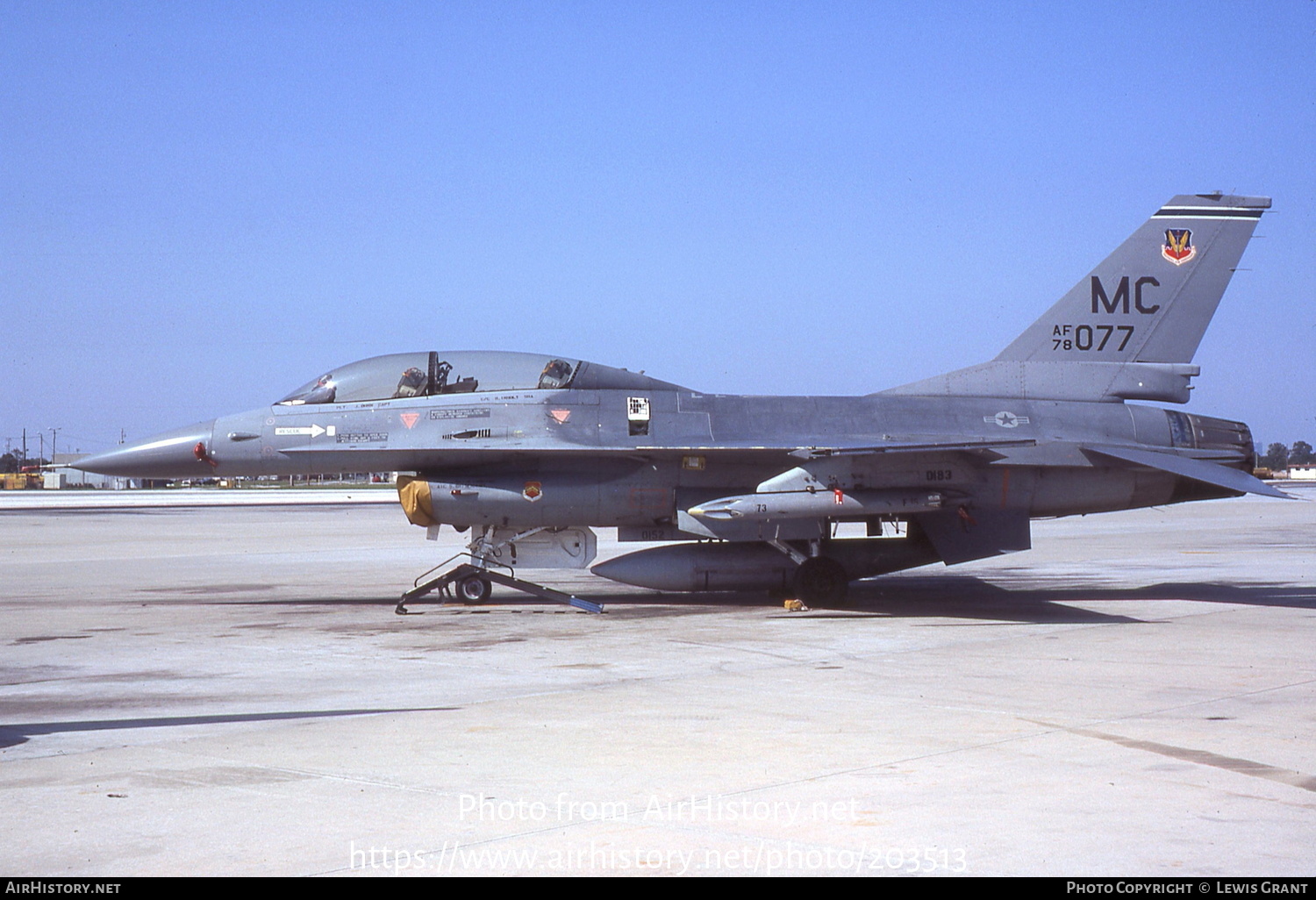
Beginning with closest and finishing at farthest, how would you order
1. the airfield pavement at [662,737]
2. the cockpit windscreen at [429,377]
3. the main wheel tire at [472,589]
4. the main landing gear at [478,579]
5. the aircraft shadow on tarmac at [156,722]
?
the airfield pavement at [662,737] → the aircraft shadow on tarmac at [156,722] → the cockpit windscreen at [429,377] → the main landing gear at [478,579] → the main wheel tire at [472,589]

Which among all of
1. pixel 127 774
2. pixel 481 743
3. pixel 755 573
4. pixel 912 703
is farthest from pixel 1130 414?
pixel 127 774

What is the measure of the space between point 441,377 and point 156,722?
25.6ft

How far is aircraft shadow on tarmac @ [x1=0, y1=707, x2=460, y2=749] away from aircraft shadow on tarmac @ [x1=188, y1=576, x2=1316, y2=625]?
6593 mm

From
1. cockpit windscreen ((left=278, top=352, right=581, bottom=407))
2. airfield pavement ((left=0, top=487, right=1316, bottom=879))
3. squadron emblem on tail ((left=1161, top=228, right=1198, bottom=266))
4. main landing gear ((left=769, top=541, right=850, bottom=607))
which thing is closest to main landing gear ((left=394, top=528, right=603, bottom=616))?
airfield pavement ((left=0, top=487, right=1316, bottom=879))

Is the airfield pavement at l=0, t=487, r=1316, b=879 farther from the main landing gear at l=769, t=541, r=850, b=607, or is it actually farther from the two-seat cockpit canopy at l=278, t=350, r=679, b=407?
the two-seat cockpit canopy at l=278, t=350, r=679, b=407

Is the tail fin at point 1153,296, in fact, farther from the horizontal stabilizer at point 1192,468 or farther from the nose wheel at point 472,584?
the nose wheel at point 472,584

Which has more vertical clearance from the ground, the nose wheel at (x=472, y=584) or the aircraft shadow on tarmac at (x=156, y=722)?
the nose wheel at (x=472, y=584)

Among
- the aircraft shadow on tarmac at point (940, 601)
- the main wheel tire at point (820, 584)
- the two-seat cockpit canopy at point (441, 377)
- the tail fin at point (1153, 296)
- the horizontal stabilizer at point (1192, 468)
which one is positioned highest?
the tail fin at point (1153, 296)

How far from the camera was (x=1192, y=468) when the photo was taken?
1413cm

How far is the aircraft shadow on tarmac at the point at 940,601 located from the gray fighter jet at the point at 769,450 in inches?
18.1

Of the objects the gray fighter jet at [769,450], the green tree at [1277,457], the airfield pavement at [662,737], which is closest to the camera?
the airfield pavement at [662,737]

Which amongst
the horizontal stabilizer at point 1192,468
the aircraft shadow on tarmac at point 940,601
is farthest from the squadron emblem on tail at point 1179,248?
the aircraft shadow on tarmac at point 940,601

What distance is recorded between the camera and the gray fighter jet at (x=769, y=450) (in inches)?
568
